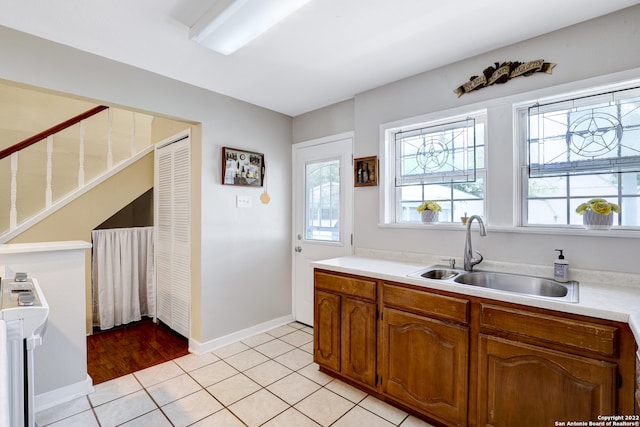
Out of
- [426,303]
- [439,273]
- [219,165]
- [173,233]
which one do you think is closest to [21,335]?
[426,303]

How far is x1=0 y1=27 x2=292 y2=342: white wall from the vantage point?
6.62 feet

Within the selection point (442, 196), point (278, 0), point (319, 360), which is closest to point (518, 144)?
point (442, 196)

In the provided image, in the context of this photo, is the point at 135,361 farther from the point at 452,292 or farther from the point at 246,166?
the point at 452,292

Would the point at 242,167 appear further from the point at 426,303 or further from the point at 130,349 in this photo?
the point at 426,303

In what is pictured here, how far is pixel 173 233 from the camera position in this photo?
124 inches

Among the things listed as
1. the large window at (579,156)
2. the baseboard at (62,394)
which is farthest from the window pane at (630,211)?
the baseboard at (62,394)

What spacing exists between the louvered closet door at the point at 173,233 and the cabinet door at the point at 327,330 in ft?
4.46

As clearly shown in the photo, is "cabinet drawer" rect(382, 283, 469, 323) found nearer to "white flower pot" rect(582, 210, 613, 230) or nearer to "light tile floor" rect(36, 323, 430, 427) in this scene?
"light tile floor" rect(36, 323, 430, 427)

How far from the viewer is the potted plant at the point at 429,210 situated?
2352mm

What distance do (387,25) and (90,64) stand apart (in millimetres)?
2105

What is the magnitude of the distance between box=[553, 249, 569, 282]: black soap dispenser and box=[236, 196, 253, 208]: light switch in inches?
102

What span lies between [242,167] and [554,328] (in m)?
2.71

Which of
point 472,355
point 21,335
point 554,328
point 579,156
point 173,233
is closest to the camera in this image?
point 21,335

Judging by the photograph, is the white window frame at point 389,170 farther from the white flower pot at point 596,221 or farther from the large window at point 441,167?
the white flower pot at point 596,221
